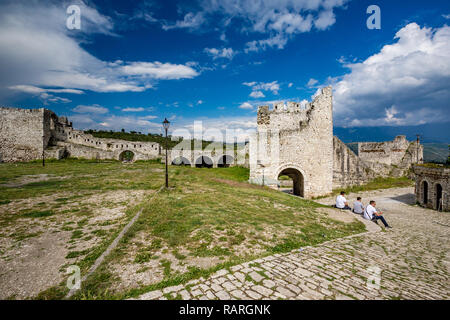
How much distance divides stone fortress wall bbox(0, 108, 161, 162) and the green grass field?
23.6m

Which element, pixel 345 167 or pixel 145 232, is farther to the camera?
pixel 345 167

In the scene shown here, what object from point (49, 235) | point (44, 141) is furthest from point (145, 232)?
point (44, 141)

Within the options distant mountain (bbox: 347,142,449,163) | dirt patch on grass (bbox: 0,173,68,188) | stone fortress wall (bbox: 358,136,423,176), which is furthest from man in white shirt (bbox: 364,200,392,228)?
distant mountain (bbox: 347,142,449,163)

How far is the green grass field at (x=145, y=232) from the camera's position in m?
4.08

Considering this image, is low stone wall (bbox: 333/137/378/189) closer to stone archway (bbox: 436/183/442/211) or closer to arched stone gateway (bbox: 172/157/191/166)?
stone archway (bbox: 436/183/442/211)

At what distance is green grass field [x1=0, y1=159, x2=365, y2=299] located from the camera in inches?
161

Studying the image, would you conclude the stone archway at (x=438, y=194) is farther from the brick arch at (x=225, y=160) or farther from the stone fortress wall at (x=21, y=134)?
the stone fortress wall at (x=21, y=134)

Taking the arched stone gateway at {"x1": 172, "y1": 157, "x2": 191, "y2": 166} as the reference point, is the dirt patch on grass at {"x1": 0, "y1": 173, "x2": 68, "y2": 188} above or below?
below

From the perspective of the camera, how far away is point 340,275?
4.57m

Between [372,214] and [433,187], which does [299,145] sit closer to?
[372,214]

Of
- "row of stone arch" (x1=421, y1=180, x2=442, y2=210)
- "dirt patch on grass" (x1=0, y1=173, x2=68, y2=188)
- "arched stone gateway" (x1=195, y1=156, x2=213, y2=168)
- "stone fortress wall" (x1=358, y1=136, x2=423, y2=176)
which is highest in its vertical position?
"stone fortress wall" (x1=358, y1=136, x2=423, y2=176)

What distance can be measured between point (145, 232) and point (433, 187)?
70.3ft
